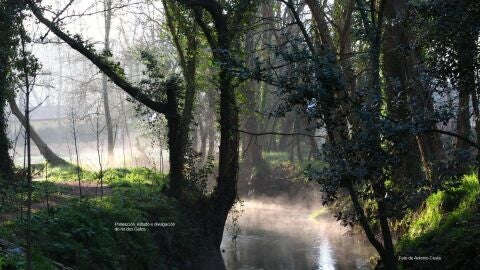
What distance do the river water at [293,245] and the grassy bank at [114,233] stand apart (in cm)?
252

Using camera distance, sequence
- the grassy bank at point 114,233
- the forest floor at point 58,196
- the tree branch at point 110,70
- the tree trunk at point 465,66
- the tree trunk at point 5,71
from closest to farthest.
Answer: the tree trunk at point 465,66 < the grassy bank at point 114,233 < the forest floor at point 58,196 < the tree trunk at point 5,71 < the tree branch at point 110,70

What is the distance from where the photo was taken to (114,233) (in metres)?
10.5

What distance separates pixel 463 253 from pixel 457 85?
9.16 feet

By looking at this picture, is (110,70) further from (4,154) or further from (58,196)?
(4,154)

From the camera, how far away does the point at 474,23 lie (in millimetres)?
6184

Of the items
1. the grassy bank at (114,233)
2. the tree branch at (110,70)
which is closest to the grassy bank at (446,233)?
the grassy bank at (114,233)

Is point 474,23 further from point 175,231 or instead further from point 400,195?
point 175,231

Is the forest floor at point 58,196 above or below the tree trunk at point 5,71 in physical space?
below

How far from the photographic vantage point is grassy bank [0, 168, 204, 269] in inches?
330

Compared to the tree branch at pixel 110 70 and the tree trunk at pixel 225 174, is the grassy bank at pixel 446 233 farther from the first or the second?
the tree branch at pixel 110 70

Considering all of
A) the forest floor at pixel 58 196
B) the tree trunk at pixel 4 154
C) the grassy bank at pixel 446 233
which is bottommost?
the grassy bank at pixel 446 233

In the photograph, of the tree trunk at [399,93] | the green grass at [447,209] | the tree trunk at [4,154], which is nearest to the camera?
the tree trunk at [399,93]

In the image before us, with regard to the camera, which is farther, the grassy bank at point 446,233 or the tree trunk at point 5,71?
the tree trunk at point 5,71

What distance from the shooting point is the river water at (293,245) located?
49.0 ft
